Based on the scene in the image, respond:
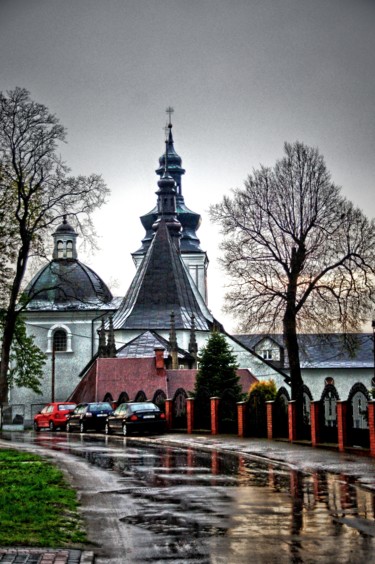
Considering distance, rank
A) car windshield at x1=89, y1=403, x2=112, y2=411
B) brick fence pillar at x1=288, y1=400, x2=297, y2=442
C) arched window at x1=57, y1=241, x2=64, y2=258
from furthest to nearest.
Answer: arched window at x1=57, y1=241, x2=64, y2=258, car windshield at x1=89, y1=403, x2=112, y2=411, brick fence pillar at x1=288, y1=400, x2=297, y2=442

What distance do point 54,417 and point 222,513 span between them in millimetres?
31186

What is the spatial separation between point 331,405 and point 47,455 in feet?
27.4

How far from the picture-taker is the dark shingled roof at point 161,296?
69500 millimetres

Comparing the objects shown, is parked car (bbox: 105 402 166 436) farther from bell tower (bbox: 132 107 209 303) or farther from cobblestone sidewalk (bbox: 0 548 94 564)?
bell tower (bbox: 132 107 209 303)

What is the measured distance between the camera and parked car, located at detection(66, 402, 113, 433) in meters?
36.2

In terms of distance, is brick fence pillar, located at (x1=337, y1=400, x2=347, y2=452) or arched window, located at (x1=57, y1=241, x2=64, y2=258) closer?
brick fence pillar, located at (x1=337, y1=400, x2=347, y2=452)

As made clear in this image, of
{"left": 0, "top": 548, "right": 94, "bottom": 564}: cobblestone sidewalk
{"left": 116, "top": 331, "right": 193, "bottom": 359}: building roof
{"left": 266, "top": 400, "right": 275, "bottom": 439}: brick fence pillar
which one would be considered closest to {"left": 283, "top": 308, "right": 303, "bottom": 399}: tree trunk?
{"left": 266, "top": 400, "right": 275, "bottom": 439}: brick fence pillar

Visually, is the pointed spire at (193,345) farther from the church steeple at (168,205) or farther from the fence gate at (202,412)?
the fence gate at (202,412)

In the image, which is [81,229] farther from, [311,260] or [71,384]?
[71,384]

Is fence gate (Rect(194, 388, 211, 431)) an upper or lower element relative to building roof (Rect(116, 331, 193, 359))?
lower

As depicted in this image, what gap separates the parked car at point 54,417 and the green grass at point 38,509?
24.5 metres

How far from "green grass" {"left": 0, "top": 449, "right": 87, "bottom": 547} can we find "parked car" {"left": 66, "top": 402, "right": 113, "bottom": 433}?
1985 cm

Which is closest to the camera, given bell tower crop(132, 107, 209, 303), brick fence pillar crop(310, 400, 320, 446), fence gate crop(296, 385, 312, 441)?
brick fence pillar crop(310, 400, 320, 446)

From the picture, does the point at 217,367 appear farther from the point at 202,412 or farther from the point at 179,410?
the point at 202,412
